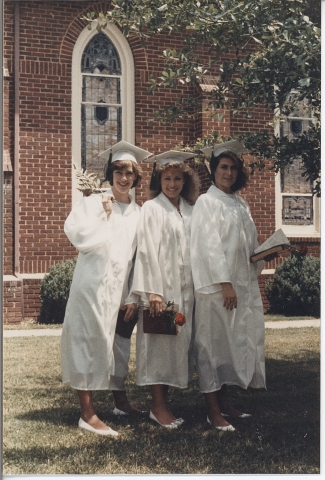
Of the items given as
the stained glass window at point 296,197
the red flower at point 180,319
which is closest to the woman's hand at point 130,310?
the red flower at point 180,319

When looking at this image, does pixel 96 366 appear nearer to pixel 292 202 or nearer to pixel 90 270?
pixel 90 270

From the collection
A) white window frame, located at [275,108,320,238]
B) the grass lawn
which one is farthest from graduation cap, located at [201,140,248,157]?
white window frame, located at [275,108,320,238]

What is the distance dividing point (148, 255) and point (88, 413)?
126 centimetres

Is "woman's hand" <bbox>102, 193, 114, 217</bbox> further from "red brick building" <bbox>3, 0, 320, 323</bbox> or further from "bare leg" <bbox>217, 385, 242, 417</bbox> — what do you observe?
"red brick building" <bbox>3, 0, 320, 323</bbox>

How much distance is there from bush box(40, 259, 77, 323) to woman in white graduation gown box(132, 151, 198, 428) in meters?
2.30

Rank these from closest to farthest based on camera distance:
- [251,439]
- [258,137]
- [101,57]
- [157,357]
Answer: [251,439] < [157,357] < [258,137] < [101,57]

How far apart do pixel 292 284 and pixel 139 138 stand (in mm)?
2668

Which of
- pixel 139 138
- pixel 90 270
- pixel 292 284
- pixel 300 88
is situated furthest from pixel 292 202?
pixel 90 270

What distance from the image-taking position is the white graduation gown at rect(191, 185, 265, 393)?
15.1ft

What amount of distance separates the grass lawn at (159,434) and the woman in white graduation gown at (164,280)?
0.34 metres

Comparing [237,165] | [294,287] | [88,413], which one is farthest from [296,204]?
[88,413]

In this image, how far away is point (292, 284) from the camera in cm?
646

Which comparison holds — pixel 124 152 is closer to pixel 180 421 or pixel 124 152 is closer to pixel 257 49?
pixel 257 49

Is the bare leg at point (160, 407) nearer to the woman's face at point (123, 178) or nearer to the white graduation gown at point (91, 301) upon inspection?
the white graduation gown at point (91, 301)
